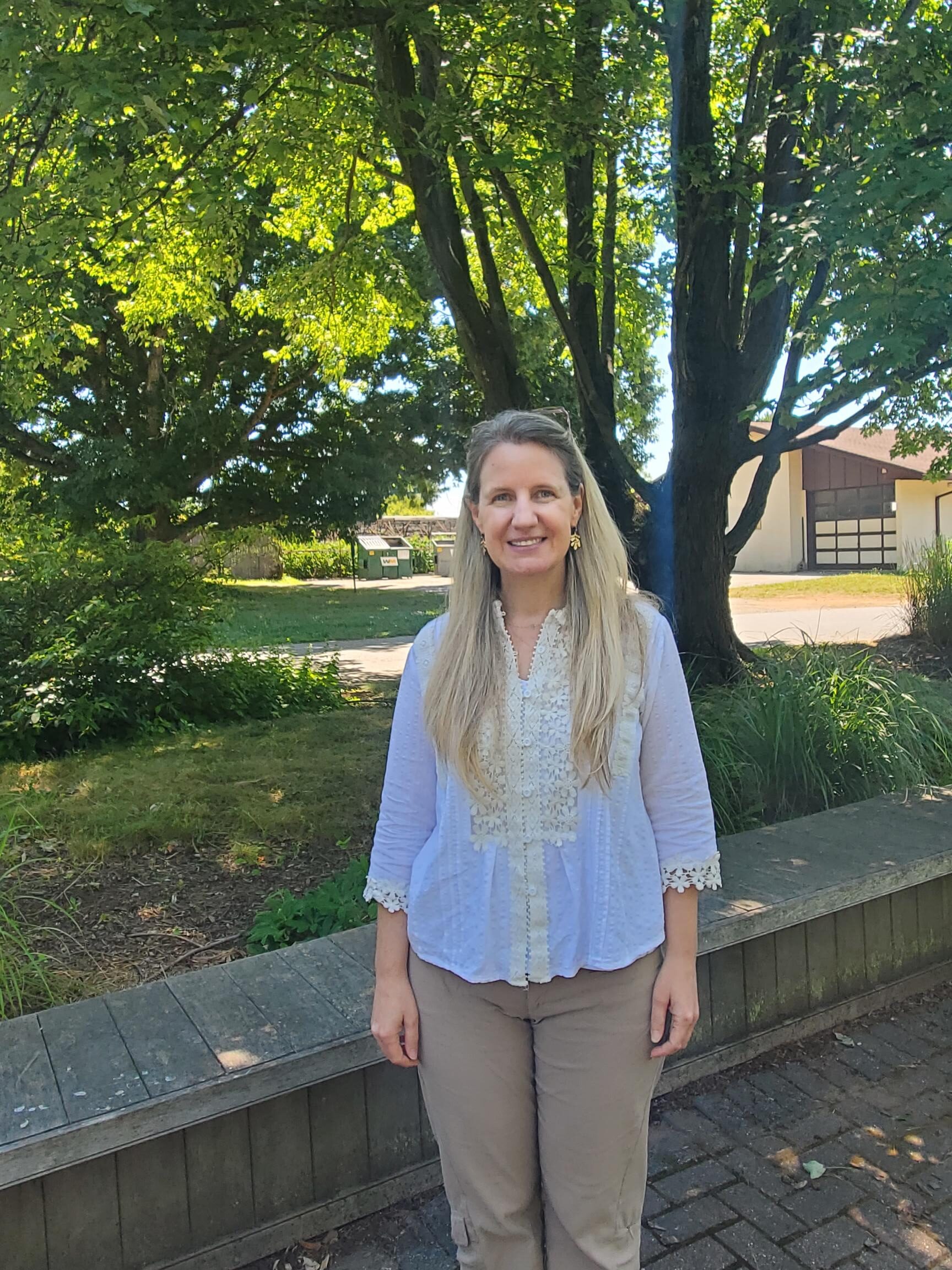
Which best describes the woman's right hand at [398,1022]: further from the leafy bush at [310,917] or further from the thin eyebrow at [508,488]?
the leafy bush at [310,917]

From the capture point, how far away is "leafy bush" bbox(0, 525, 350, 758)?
616 centimetres

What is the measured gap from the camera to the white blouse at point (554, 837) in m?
1.68

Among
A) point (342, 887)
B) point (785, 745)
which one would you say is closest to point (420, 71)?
point (785, 745)

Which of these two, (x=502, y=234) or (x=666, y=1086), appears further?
(x=502, y=234)

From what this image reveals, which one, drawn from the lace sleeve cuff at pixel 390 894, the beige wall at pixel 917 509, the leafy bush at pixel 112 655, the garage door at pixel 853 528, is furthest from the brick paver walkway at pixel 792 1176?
the beige wall at pixel 917 509

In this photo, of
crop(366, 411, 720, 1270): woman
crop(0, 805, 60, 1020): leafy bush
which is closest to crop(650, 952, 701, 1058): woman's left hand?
crop(366, 411, 720, 1270): woman

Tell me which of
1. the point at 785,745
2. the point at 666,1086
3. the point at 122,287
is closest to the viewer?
the point at 666,1086

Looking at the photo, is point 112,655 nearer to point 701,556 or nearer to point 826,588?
point 701,556

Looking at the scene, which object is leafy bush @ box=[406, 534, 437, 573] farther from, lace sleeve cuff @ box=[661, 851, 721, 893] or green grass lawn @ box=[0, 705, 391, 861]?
lace sleeve cuff @ box=[661, 851, 721, 893]

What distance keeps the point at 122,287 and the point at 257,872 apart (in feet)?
26.3

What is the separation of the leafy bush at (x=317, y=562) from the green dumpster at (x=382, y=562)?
5.71 ft

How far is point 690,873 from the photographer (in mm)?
1727

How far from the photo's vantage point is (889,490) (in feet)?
101

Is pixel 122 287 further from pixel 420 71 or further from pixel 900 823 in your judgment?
pixel 900 823
